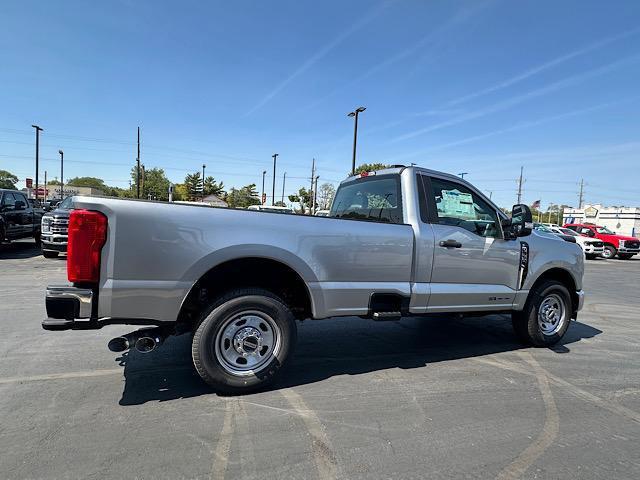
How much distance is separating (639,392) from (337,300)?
315cm

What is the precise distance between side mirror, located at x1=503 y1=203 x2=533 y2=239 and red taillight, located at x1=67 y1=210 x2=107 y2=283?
4188mm

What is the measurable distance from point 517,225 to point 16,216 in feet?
48.4

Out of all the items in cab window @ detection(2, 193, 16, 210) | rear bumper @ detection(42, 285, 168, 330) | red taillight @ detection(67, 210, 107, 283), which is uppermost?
cab window @ detection(2, 193, 16, 210)

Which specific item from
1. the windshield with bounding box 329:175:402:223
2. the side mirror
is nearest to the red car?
the side mirror

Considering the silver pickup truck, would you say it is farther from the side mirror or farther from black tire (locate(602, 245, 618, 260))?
black tire (locate(602, 245, 618, 260))

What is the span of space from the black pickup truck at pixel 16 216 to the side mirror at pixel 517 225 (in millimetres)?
13825

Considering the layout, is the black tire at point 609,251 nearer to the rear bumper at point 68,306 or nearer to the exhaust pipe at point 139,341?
the exhaust pipe at point 139,341

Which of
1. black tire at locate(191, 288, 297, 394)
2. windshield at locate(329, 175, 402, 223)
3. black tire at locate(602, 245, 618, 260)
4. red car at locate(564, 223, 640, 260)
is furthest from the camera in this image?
black tire at locate(602, 245, 618, 260)

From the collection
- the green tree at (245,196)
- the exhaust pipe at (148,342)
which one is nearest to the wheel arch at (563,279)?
the exhaust pipe at (148,342)

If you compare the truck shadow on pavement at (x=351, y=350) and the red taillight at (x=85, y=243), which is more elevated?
the red taillight at (x=85, y=243)

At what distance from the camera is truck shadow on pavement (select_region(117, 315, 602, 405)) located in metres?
3.73

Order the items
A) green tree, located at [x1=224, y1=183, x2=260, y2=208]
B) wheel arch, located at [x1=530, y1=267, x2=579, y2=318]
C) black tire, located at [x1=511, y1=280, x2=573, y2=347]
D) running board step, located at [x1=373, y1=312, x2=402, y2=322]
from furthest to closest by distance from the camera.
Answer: green tree, located at [x1=224, y1=183, x2=260, y2=208], wheel arch, located at [x1=530, y1=267, x2=579, y2=318], black tire, located at [x1=511, y1=280, x2=573, y2=347], running board step, located at [x1=373, y1=312, x2=402, y2=322]

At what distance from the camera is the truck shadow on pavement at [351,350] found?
12.2ft

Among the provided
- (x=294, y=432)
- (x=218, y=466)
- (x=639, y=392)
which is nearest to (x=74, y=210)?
(x=218, y=466)
